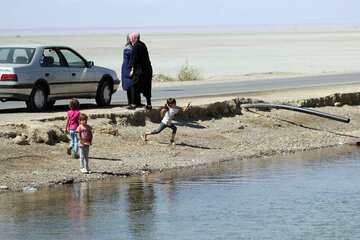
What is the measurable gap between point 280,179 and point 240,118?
6995mm

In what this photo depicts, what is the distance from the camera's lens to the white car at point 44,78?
20.8 meters

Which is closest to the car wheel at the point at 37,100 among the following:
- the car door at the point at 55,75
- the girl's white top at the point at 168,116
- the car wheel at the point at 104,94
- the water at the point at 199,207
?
the car door at the point at 55,75

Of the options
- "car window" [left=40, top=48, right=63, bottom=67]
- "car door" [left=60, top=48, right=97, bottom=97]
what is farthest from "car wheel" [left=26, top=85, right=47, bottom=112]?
"car door" [left=60, top=48, right=97, bottom=97]

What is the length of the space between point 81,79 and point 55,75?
0.96 meters

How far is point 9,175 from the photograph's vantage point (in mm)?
16016

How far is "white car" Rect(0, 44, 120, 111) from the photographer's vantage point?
20.8 meters

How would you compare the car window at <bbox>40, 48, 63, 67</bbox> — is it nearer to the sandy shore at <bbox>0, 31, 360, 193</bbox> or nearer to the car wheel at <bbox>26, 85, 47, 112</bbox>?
the car wheel at <bbox>26, 85, 47, 112</bbox>

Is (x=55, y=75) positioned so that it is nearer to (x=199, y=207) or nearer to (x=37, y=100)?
(x=37, y=100)

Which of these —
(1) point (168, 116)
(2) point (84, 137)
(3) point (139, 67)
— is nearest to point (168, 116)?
(1) point (168, 116)

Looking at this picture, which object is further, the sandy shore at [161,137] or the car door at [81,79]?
the car door at [81,79]

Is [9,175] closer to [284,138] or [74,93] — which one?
[74,93]

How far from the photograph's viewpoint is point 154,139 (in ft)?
66.0

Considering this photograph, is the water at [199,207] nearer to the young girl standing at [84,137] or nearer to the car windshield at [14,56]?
the young girl standing at [84,137]

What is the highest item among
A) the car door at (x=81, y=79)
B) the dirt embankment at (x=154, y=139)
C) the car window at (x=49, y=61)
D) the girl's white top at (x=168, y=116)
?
the car window at (x=49, y=61)
